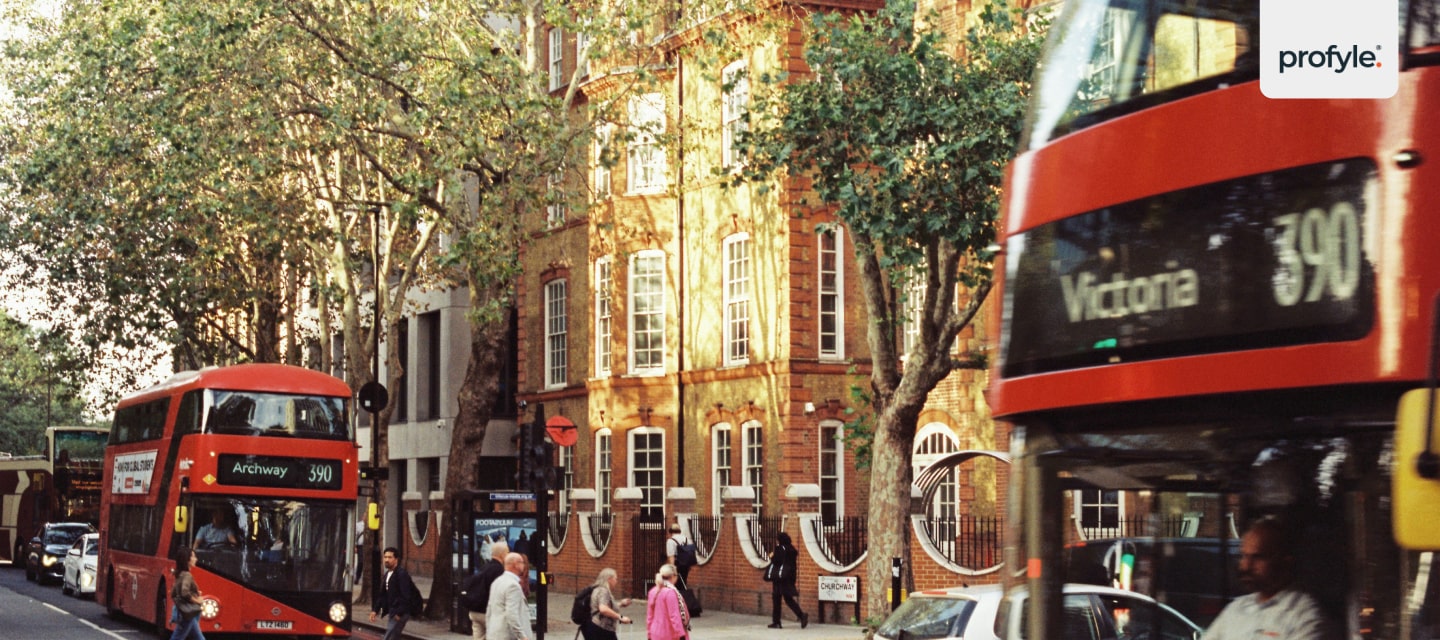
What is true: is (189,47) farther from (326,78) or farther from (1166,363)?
(1166,363)

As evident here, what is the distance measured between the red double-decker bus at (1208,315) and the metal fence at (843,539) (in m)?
22.2

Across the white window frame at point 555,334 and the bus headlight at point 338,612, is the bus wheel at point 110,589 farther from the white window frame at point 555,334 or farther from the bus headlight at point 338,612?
the white window frame at point 555,334

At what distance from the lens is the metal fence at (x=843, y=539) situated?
29.1 meters

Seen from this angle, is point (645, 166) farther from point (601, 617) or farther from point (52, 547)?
point (52, 547)

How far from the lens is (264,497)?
23.8 metres

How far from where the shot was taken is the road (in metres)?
27.2

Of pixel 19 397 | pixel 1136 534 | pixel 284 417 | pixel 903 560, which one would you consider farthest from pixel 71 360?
pixel 19 397

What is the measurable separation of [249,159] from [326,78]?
2580mm

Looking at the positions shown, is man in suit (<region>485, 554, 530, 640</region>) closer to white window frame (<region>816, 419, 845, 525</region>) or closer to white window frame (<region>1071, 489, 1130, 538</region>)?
white window frame (<region>1071, 489, 1130, 538</region>)

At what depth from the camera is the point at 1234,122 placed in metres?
5.85

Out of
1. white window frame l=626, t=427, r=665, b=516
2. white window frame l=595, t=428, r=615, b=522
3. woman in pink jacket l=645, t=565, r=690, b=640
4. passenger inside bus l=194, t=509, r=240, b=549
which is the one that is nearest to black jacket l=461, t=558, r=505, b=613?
woman in pink jacket l=645, t=565, r=690, b=640

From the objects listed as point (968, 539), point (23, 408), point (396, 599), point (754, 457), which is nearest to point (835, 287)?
point (754, 457)

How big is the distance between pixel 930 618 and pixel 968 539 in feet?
39.3

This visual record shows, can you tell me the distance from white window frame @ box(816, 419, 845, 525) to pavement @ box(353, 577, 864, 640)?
8.92ft
